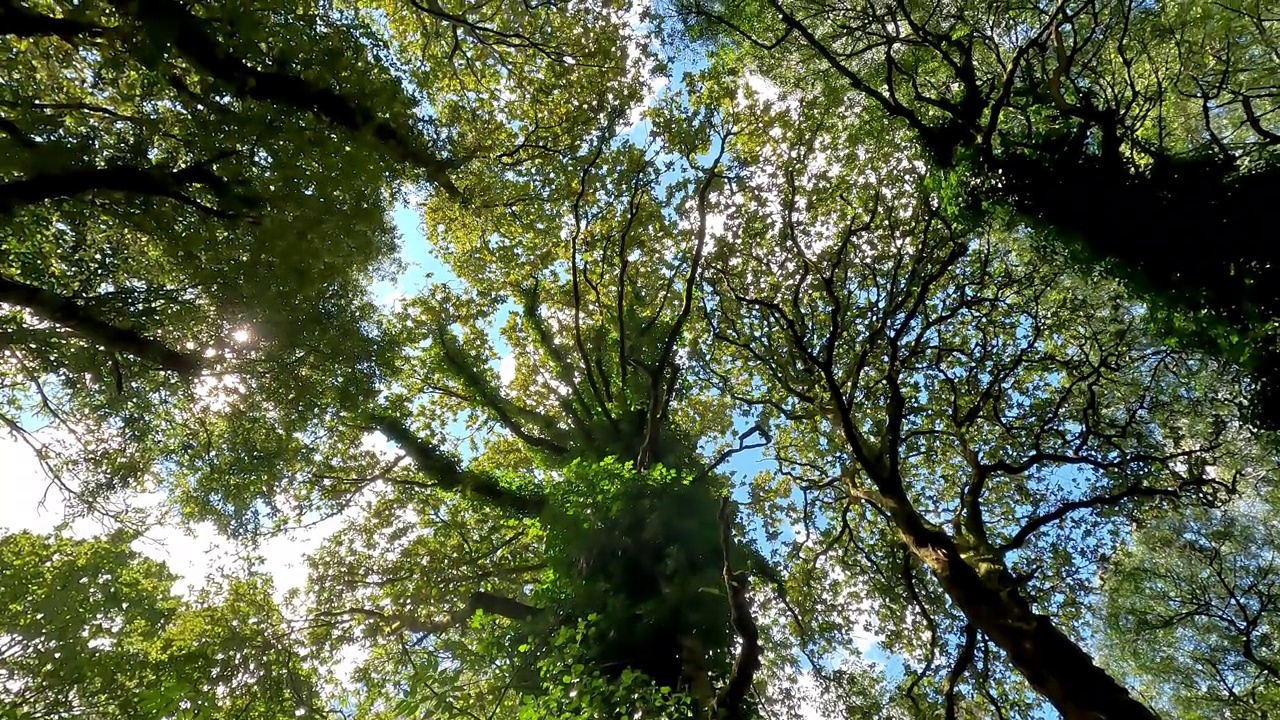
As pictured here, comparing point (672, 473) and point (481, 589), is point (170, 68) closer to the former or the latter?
point (672, 473)

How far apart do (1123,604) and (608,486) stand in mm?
13172

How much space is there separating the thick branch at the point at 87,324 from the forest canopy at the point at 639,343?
0.13 feet

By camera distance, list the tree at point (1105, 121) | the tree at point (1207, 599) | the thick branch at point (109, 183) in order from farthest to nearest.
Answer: the tree at point (1207, 599)
the tree at point (1105, 121)
the thick branch at point (109, 183)

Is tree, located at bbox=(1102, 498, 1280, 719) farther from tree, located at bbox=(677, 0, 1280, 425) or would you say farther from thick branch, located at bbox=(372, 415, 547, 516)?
thick branch, located at bbox=(372, 415, 547, 516)

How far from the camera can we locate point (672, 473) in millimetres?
7957

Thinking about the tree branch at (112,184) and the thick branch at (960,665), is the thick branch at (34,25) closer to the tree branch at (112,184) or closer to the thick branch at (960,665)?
the tree branch at (112,184)

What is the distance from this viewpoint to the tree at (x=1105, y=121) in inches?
245

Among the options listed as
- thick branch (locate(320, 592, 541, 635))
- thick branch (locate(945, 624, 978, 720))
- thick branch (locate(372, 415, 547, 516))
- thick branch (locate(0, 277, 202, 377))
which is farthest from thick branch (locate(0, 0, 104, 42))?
thick branch (locate(945, 624, 978, 720))

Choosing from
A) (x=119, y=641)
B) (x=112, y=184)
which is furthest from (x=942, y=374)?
(x=119, y=641)

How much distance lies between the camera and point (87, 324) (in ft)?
18.6

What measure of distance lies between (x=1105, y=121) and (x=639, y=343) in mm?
8488

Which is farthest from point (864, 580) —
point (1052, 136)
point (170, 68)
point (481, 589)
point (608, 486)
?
point (170, 68)

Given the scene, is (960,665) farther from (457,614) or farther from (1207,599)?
(1207,599)

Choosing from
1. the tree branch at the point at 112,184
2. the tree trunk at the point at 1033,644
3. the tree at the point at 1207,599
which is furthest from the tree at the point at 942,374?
the tree branch at the point at 112,184
